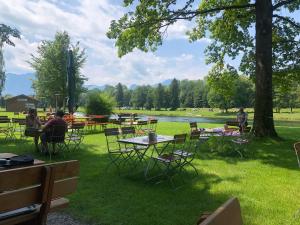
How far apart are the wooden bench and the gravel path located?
1672 mm

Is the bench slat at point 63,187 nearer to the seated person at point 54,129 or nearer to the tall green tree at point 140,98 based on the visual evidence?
the seated person at point 54,129

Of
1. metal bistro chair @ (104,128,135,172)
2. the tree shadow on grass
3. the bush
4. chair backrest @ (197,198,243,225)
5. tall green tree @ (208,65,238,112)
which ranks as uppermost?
tall green tree @ (208,65,238,112)

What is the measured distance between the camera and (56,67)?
135 ft

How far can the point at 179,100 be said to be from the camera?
119375 mm

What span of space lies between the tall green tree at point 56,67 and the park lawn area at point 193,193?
105 feet

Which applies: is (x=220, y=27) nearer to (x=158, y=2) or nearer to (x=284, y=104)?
(x=158, y=2)

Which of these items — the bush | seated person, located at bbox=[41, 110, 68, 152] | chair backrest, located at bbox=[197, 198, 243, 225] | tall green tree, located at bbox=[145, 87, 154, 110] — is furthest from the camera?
tall green tree, located at bbox=[145, 87, 154, 110]

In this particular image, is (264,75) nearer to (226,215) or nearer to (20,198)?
(20,198)

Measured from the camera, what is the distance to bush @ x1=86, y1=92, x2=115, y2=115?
2377cm

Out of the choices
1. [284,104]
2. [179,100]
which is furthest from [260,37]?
[179,100]

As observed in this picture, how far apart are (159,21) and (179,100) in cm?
10502

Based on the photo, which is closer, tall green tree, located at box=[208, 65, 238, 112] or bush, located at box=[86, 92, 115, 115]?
tall green tree, located at box=[208, 65, 238, 112]

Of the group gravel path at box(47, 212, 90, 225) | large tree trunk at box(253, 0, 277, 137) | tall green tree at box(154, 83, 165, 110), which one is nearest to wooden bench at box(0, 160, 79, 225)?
gravel path at box(47, 212, 90, 225)

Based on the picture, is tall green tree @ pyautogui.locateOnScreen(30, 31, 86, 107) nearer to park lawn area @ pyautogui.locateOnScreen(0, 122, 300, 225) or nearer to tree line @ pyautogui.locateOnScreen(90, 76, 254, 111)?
park lawn area @ pyautogui.locateOnScreen(0, 122, 300, 225)
